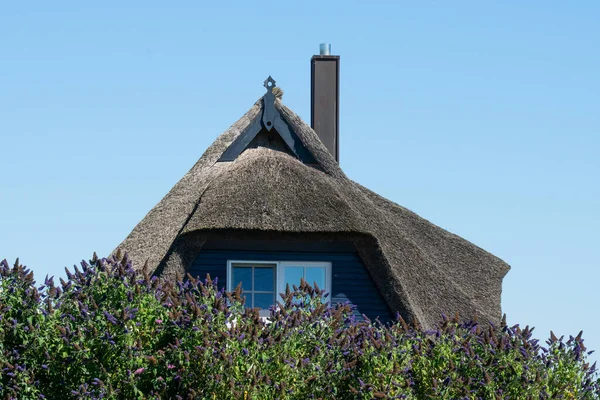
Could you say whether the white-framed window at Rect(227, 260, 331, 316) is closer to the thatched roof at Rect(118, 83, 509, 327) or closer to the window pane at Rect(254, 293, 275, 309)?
the window pane at Rect(254, 293, 275, 309)

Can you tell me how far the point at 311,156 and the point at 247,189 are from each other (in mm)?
2188

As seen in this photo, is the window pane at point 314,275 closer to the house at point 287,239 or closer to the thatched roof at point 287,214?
the house at point 287,239

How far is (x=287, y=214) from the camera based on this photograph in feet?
58.1

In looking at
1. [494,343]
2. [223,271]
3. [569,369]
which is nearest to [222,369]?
[494,343]

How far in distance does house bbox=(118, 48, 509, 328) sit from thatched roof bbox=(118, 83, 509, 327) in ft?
0.06

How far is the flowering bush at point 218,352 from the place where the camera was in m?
10.7

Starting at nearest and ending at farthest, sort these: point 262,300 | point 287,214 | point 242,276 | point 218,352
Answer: point 218,352 < point 262,300 < point 287,214 < point 242,276

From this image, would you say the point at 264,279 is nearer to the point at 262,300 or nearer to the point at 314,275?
the point at 262,300

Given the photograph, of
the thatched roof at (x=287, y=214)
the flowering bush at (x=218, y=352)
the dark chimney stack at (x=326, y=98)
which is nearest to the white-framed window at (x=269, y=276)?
the thatched roof at (x=287, y=214)

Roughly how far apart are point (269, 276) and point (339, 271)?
1.20 meters

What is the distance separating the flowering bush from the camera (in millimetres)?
10703

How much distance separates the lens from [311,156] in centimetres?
1988

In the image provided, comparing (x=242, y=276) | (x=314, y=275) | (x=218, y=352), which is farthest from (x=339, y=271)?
(x=218, y=352)

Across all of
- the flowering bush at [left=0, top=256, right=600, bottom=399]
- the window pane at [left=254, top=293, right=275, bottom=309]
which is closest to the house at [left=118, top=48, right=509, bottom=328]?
the window pane at [left=254, top=293, right=275, bottom=309]
